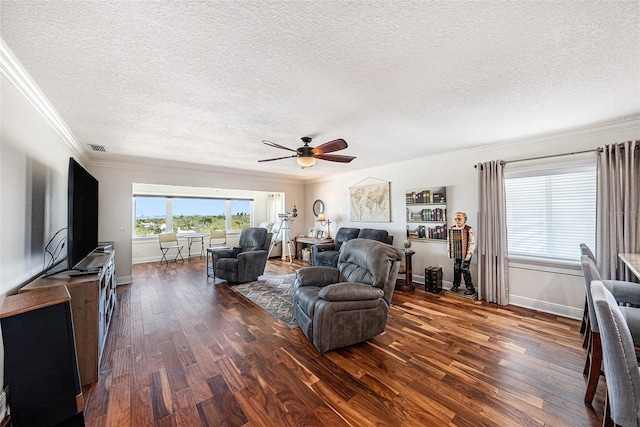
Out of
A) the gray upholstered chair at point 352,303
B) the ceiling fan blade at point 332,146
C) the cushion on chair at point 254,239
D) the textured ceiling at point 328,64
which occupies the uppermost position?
the textured ceiling at point 328,64

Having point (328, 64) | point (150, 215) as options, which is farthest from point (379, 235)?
point (150, 215)

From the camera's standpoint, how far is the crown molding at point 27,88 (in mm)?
1660

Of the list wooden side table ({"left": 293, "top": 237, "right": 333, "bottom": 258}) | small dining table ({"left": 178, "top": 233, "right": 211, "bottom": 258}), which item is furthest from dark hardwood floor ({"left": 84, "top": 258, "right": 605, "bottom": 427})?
small dining table ({"left": 178, "top": 233, "right": 211, "bottom": 258})

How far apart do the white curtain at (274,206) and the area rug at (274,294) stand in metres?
3.09

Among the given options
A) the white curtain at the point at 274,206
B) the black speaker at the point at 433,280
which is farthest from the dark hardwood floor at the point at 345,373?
the white curtain at the point at 274,206

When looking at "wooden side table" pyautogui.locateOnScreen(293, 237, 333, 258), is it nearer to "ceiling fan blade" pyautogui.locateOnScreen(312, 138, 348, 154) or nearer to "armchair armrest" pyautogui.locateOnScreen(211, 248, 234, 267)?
"armchair armrest" pyautogui.locateOnScreen(211, 248, 234, 267)

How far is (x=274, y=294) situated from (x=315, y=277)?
4.71ft

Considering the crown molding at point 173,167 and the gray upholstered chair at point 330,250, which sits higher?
the crown molding at point 173,167

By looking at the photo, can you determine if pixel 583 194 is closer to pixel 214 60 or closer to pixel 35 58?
pixel 214 60

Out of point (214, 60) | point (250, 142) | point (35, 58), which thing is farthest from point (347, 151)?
point (35, 58)

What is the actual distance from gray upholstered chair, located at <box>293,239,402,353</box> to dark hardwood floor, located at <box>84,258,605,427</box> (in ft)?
0.54

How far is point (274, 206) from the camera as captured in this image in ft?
27.7

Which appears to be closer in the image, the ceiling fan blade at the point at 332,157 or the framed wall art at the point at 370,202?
the ceiling fan blade at the point at 332,157

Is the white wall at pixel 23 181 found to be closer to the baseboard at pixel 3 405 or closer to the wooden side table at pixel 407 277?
the baseboard at pixel 3 405
